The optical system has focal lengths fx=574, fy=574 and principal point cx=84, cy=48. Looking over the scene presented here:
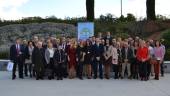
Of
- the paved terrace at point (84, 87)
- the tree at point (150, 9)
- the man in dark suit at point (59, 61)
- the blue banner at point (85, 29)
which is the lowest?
the paved terrace at point (84, 87)

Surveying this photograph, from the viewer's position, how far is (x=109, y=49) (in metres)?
25.5

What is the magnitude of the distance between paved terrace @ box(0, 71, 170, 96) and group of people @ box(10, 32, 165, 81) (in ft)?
2.38

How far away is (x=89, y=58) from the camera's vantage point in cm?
2553

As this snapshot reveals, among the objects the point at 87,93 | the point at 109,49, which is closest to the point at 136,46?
the point at 109,49

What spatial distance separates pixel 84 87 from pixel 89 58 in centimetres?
363

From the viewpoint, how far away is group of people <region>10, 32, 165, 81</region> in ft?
82.6

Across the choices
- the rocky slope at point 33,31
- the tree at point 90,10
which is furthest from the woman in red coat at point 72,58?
the tree at point 90,10

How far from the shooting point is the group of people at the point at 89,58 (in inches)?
992

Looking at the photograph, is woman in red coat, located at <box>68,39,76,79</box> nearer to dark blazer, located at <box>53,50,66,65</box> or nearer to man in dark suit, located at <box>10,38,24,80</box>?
dark blazer, located at <box>53,50,66,65</box>

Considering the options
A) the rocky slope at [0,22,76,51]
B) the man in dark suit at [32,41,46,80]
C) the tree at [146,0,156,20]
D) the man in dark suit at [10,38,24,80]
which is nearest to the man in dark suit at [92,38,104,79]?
the man in dark suit at [32,41,46,80]

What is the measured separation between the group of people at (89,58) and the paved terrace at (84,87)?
727 mm

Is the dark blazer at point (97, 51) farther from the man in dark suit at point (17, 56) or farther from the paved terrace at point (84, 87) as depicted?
the man in dark suit at point (17, 56)

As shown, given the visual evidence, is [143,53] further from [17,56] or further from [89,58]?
[17,56]

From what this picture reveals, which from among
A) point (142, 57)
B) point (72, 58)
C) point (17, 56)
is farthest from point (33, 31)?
point (142, 57)
